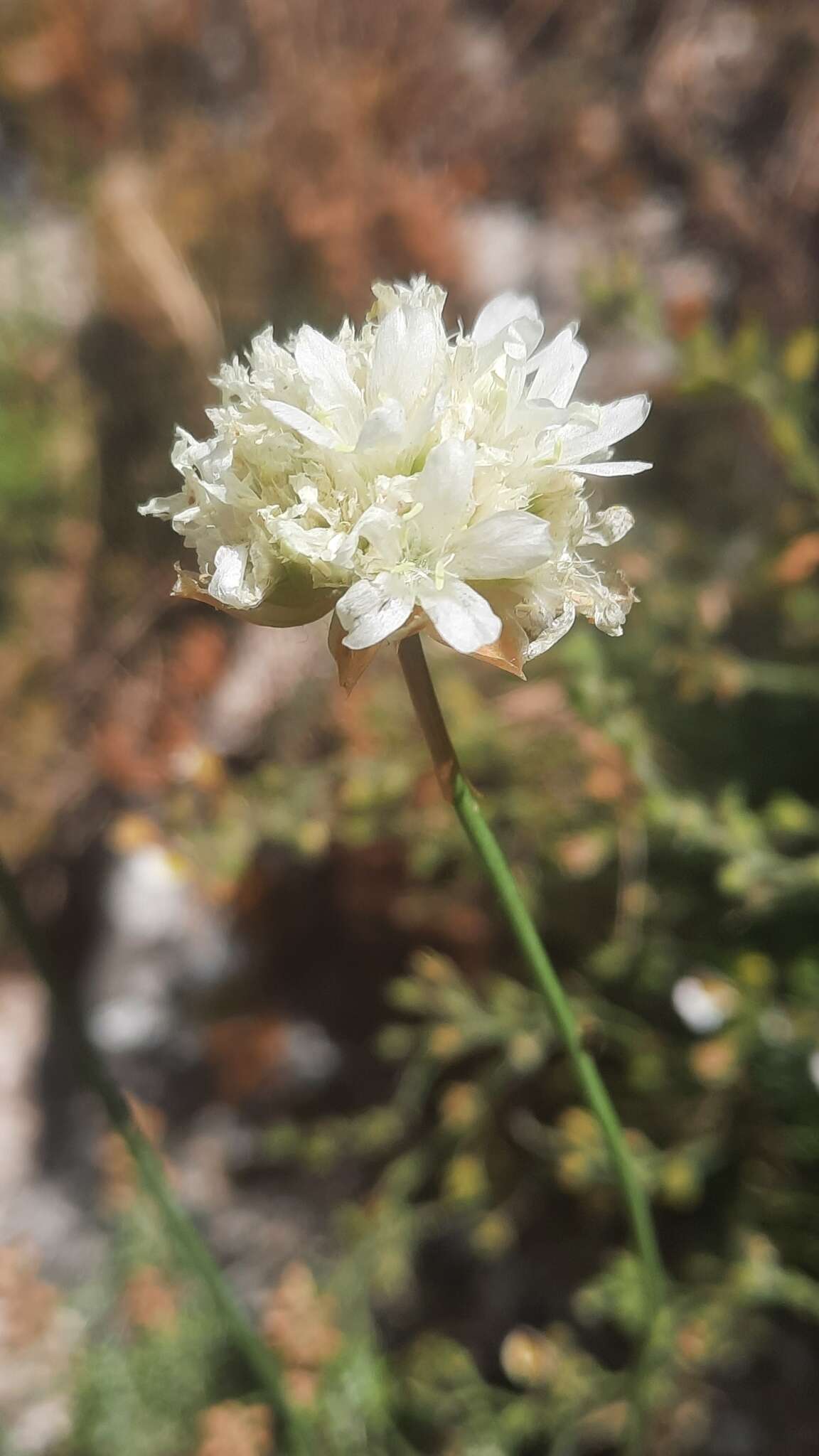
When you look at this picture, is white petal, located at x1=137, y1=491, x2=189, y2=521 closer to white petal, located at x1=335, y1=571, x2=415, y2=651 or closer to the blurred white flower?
white petal, located at x1=335, y1=571, x2=415, y2=651

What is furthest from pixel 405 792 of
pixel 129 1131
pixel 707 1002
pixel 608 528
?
pixel 608 528

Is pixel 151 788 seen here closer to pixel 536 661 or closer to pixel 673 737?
pixel 536 661

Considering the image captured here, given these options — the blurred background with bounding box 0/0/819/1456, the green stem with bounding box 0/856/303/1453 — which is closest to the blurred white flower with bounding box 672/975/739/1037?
the blurred background with bounding box 0/0/819/1456

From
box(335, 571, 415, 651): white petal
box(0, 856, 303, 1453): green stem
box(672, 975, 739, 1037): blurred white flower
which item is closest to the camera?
box(335, 571, 415, 651): white petal

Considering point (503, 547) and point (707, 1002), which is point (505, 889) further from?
point (707, 1002)

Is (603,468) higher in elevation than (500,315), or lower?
lower

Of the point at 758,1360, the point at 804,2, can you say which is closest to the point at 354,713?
the point at 758,1360
